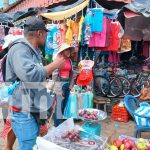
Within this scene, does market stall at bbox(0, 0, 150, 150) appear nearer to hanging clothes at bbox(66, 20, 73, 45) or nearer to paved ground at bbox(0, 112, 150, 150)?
hanging clothes at bbox(66, 20, 73, 45)

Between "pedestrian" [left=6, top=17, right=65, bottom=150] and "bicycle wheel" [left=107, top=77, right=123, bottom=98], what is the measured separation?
649cm

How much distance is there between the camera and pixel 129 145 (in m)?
3.39

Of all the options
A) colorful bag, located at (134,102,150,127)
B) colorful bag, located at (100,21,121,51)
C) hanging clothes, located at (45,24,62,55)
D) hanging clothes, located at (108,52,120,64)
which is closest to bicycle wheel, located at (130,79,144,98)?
hanging clothes, located at (108,52,120,64)

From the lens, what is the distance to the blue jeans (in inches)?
115

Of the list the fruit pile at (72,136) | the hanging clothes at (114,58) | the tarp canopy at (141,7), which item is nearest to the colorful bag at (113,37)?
the hanging clothes at (114,58)

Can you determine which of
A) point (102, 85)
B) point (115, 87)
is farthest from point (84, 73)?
point (115, 87)

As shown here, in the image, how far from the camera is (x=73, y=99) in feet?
21.5

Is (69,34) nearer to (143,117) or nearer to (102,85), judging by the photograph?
(143,117)

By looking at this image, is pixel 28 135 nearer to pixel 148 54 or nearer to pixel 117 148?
pixel 117 148

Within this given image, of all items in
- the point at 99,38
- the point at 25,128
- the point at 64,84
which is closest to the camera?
the point at 25,128

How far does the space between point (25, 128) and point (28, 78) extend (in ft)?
1.96

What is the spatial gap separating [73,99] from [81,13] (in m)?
2.20

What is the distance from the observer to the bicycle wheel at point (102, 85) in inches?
364

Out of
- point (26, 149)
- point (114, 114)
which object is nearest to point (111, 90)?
point (114, 114)
